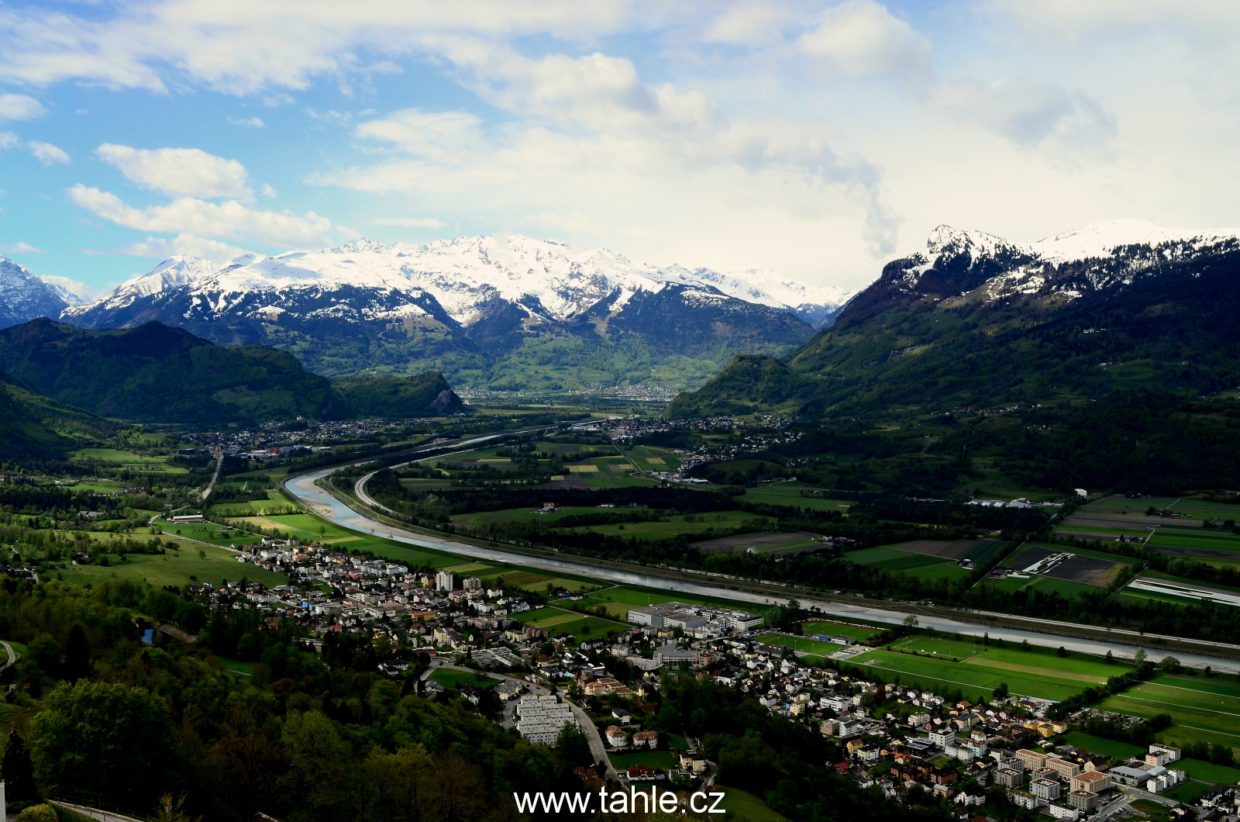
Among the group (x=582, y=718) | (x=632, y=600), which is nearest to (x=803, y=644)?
(x=632, y=600)

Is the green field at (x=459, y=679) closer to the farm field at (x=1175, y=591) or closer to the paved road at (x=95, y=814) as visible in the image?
the paved road at (x=95, y=814)

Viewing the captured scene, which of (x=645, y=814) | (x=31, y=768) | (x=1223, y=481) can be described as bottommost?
(x=645, y=814)

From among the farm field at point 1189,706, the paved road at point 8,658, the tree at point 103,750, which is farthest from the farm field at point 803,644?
the paved road at point 8,658

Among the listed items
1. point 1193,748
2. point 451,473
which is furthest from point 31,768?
point 451,473

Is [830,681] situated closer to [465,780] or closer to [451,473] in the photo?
[465,780]

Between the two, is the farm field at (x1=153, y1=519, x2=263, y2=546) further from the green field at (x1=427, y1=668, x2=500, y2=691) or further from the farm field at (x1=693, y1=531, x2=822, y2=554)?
the green field at (x1=427, y1=668, x2=500, y2=691)
